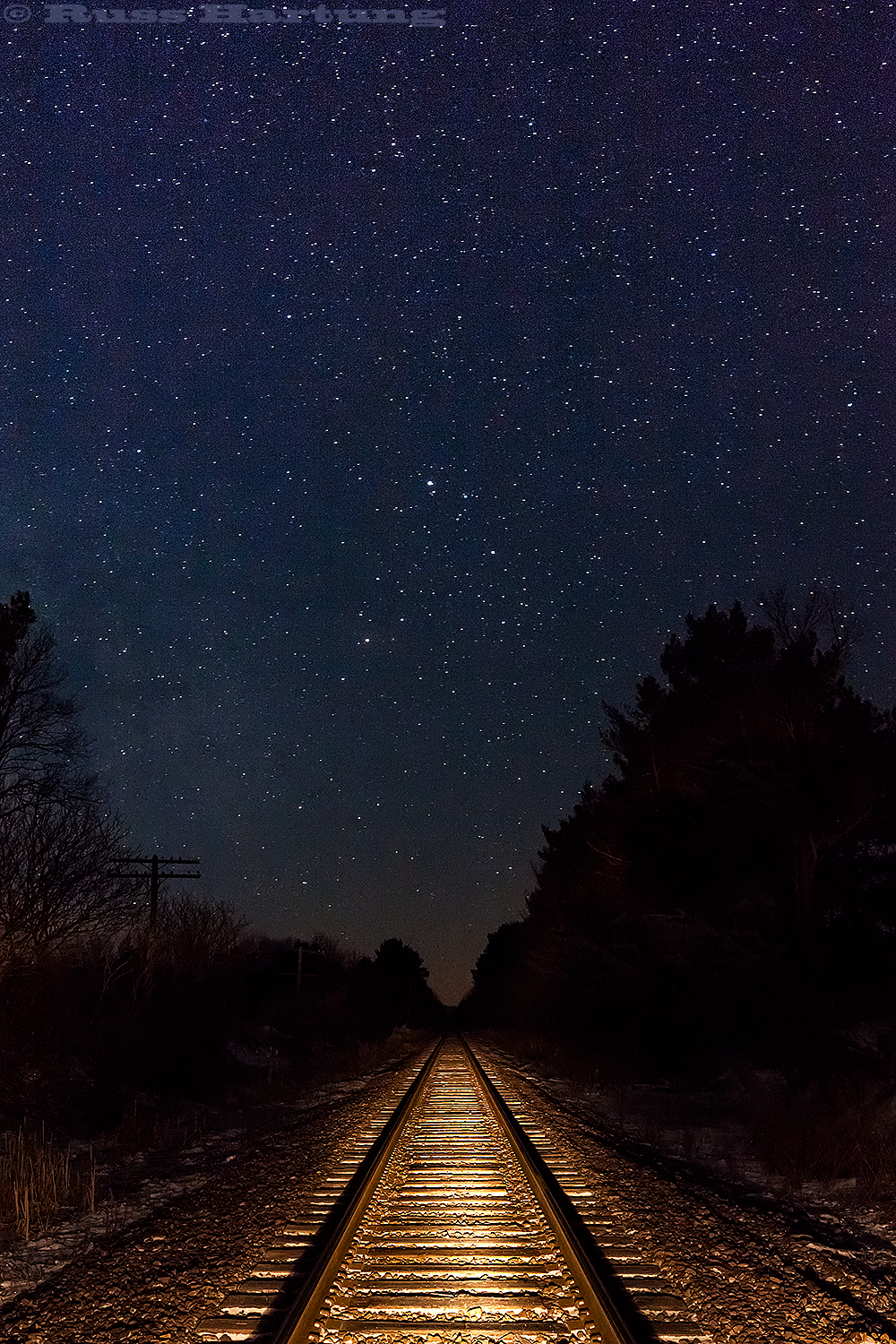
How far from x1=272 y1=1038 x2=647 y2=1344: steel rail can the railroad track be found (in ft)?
0.05

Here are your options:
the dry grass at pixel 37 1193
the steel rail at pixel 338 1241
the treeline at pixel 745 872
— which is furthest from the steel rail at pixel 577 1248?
the treeline at pixel 745 872

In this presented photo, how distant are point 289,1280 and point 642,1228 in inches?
120

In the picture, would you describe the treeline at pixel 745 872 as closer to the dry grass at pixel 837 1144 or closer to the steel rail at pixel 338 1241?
the dry grass at pixel 837 1144

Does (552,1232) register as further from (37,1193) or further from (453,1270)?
(37,1193)

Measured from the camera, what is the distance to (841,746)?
19797 mm

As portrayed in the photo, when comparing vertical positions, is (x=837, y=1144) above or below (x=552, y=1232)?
below

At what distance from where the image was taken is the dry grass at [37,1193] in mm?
8892

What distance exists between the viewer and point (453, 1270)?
6.32m

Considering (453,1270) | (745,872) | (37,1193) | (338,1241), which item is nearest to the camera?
(453,1270)

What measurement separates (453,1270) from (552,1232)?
1212mm

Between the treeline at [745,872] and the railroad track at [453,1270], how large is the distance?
397 inches

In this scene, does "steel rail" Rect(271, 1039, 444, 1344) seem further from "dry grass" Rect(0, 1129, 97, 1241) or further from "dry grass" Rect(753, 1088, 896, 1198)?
"dry grass" Rect(753, 1088, 896, 1198)

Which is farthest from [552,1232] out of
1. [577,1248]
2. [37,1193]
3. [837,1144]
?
[837,1144]

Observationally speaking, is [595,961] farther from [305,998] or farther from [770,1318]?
[305,998]
